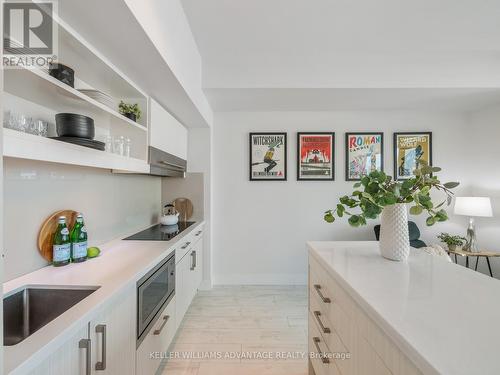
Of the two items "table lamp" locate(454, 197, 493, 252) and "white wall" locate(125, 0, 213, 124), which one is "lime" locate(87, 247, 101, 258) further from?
"table lamp" locate(454, 197, 493, 252)

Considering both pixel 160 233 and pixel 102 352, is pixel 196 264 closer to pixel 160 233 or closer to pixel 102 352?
pixel 160 233

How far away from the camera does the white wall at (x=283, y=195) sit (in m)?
3.42

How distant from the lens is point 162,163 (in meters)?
2.30

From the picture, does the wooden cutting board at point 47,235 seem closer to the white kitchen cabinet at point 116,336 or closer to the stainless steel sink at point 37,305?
the stainless steel sink at point 37,305

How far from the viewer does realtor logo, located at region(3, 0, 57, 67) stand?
1.01 meters

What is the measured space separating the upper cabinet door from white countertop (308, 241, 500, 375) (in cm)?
165

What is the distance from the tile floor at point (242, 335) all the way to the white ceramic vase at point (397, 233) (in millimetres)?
1228

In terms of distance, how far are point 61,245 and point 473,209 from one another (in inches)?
159

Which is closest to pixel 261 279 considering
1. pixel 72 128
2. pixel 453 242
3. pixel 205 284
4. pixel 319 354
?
pixel 205 284

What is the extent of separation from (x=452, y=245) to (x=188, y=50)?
363 centimetres

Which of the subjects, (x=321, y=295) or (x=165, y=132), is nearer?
(x=321, y=295)

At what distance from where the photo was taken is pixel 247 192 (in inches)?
137

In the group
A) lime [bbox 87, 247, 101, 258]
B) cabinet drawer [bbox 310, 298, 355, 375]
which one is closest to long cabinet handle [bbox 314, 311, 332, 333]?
cabinet drawer [bbox 310, 298, 355, 375]

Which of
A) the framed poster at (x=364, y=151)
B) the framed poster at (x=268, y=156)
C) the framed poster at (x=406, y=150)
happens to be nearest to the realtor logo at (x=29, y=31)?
the framed poster at (x=268, y=156)
